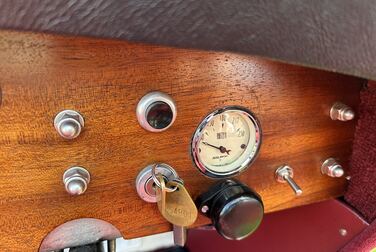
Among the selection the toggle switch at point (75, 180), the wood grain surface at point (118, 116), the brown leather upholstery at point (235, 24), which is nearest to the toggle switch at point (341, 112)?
the wood grain surface at point (118, 116)

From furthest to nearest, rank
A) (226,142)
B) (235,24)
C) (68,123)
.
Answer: (226,142) < (68,123) < (235,24)

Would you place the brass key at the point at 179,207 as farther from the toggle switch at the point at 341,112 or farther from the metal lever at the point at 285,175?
the toggle switch at the point at 341,112

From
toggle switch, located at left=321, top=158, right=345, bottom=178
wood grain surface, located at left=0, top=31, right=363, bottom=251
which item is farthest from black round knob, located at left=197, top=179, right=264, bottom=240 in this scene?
toggle switch, located at left=321, top=158, right=345, bottom=178

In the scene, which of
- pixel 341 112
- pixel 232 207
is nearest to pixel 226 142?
pixel 232 207

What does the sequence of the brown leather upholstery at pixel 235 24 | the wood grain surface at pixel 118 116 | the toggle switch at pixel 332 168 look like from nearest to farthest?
the brown leather upholstery at pixel 235 24 < the wood grain surface at pixel 118 116 < the toggle switch at pixel 332 168

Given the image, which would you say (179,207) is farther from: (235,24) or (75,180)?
(235,24)

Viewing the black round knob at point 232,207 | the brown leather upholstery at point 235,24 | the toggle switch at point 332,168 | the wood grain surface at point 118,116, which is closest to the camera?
the brown leather upholstery at point 235,24

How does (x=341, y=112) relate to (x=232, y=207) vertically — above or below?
above
